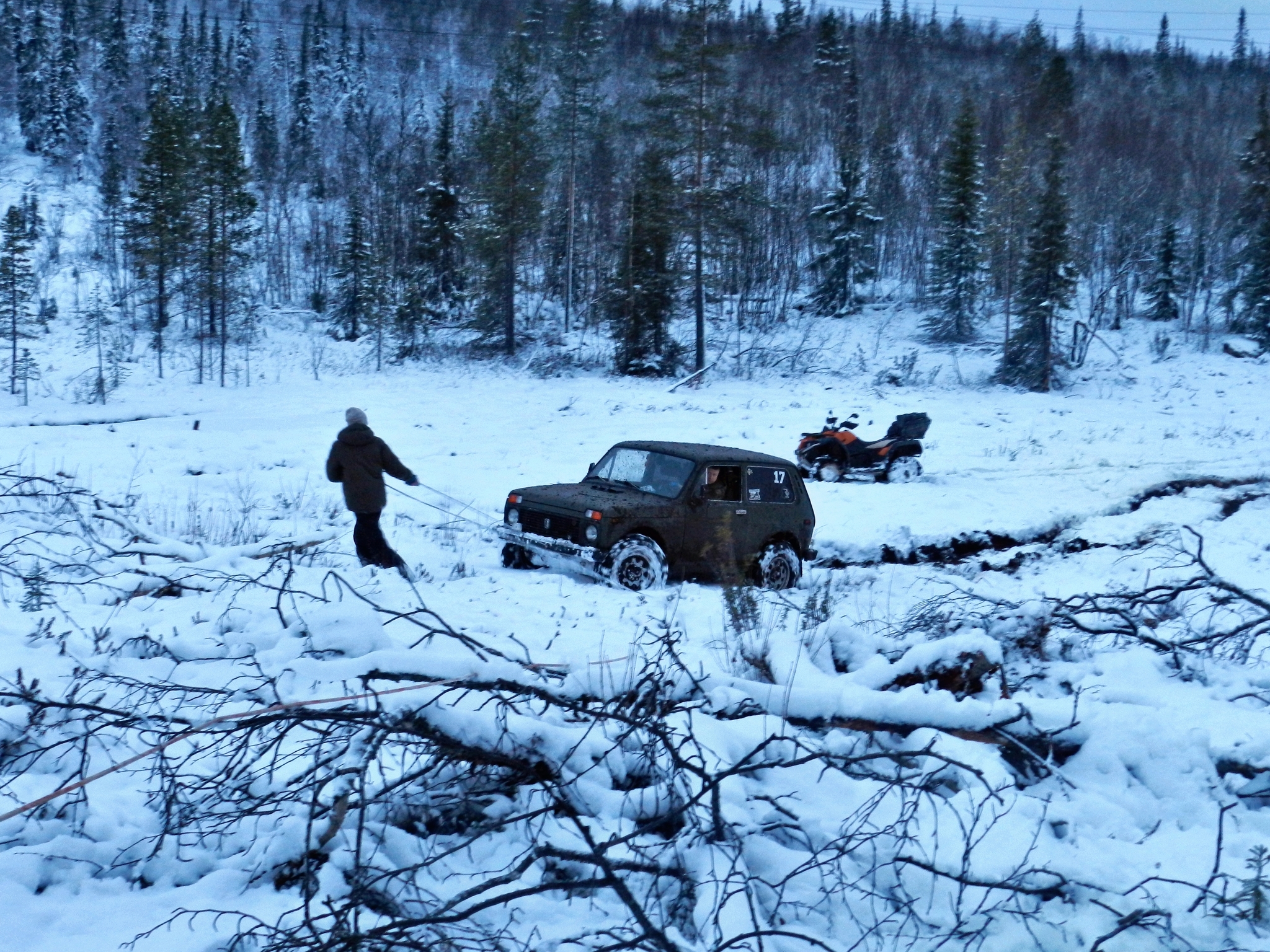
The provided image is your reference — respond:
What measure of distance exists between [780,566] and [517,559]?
10.2 ft

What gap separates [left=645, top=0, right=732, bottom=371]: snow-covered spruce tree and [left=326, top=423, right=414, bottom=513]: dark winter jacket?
25.0 meters

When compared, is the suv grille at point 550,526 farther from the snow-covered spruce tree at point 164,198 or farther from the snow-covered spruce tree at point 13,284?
the snow-covered spruce tree at point 164,198

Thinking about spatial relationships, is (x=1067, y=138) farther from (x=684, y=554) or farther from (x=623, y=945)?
(x=623, y=945)

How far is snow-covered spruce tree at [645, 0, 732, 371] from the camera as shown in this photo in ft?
107

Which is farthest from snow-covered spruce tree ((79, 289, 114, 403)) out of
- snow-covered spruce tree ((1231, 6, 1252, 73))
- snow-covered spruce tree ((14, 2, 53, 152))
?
snow-covered spruce tree ((1231, 6, 1252, 73))

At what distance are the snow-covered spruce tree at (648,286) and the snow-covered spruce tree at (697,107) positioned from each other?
843 millimetres

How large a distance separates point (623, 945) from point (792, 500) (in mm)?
8906

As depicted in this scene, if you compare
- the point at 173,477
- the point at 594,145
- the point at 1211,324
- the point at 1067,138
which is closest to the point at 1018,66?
the point at 1067,138

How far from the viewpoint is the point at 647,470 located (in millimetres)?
10695

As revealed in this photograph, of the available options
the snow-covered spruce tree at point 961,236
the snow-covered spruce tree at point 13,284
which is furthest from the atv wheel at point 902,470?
the snow-covered spruce tree at point 13,284

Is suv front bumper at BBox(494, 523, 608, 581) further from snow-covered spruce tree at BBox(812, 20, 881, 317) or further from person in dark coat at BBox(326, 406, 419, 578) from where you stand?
snow-covered spruce tree at BBox(812, 20, 881, 317)

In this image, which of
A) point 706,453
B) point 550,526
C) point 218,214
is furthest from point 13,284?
point 706,453

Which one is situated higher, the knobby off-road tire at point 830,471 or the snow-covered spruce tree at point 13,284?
the snow-covered spruce tree at point 13,284

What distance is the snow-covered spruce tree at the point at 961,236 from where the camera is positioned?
42.6 metres
